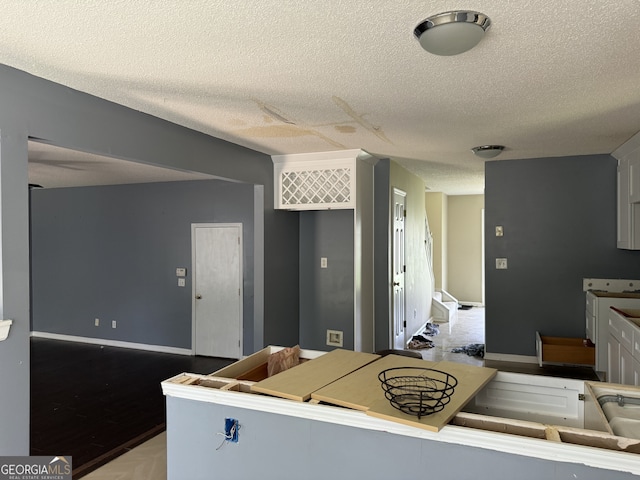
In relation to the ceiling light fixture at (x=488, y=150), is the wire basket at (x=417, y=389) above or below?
below

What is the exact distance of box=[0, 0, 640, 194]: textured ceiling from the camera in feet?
5.84

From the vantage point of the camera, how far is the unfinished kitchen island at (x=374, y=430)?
53.1 inches

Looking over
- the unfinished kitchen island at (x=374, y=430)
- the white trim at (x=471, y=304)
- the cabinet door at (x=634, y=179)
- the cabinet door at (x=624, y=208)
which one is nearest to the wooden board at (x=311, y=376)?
the unfinished kitchen island at (x=374, y=430)

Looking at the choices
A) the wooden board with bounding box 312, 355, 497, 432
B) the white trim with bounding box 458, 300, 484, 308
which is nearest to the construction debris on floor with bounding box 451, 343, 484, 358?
the white trim with bounding box 458, 300, 484, 308

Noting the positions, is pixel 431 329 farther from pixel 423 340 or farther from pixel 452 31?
pixel 452 31

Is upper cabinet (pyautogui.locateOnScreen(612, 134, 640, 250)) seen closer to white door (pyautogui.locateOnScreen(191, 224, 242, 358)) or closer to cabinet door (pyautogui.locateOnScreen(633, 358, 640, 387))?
cabinet door (pyautogui.locateOnScreen(633, 358, 640, 387))

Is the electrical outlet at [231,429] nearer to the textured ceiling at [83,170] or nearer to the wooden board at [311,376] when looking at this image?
the wooden board at [311,376]

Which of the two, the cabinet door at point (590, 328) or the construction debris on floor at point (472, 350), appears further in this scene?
the construction debris on floor at point (472, 350)

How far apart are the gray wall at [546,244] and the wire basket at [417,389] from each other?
3.71 m

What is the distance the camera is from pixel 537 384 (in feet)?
6.18

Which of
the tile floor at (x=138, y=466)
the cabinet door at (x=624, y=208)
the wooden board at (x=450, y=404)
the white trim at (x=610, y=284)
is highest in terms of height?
the cabinet door at (x=624, y=208)

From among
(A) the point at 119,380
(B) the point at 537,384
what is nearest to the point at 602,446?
(B) the point at 537,384

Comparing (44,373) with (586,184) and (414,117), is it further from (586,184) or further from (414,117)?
(586,184)

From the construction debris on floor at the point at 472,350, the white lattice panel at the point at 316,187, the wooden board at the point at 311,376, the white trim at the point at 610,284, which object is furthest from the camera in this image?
the construction debris on floor at the point at 472,350
